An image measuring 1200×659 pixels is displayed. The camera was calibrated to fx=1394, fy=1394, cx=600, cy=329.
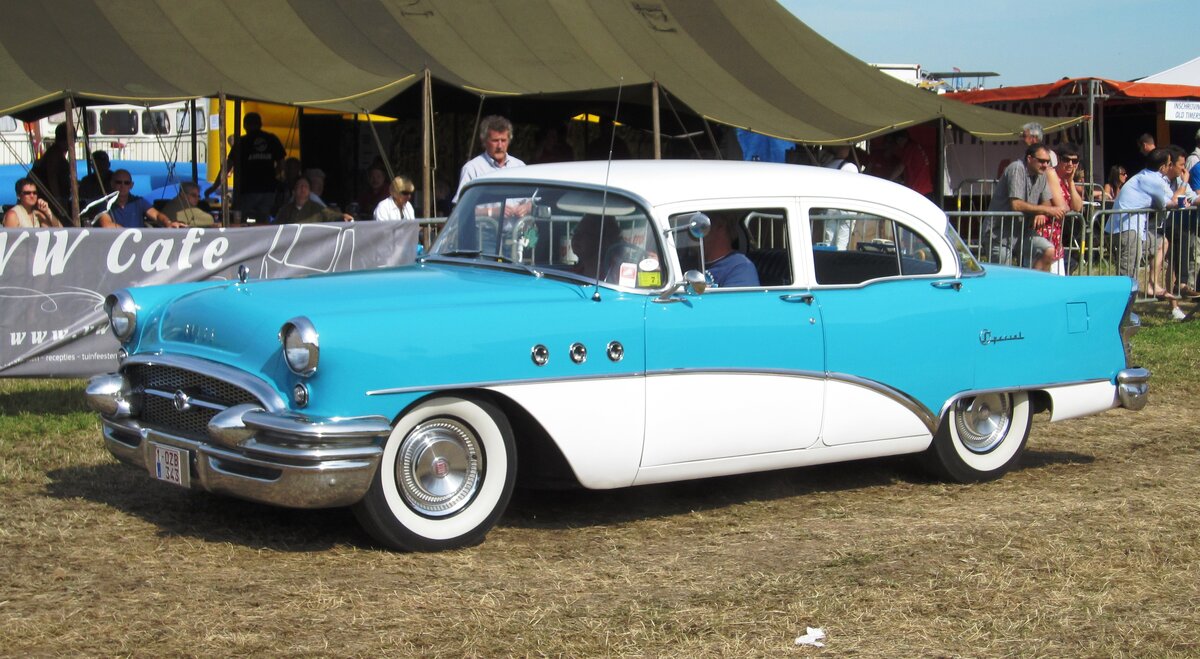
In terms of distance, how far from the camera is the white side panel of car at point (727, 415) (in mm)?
5855

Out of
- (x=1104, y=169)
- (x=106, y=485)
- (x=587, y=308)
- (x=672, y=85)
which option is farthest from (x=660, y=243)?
(x=1104, y=169)

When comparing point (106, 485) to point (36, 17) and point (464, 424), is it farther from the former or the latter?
point (36, 17)

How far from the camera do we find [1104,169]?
22859 millimetres

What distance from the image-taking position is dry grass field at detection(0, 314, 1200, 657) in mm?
4512

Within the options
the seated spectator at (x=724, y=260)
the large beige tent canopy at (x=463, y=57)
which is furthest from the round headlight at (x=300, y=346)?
the large beige tent canopy at (x=463, y=57)

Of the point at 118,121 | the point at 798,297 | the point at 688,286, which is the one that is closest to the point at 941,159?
the point at 798,297

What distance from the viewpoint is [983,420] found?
720 cm

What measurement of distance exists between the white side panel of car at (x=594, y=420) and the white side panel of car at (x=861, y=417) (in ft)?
3.39

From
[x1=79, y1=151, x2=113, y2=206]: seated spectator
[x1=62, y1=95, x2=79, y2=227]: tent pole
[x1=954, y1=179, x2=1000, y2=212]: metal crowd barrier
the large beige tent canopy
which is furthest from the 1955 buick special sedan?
[x1=954, y1=179, x2=1000, y2=212]: metal crowd barrier

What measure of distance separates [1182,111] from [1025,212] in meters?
8.21

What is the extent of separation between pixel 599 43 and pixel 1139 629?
34.4ft

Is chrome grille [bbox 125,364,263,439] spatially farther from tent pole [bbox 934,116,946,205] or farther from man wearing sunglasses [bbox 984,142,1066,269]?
tent pole [bbox 934,116,946,205]

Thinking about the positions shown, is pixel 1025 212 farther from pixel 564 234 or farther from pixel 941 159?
pixel 564 234

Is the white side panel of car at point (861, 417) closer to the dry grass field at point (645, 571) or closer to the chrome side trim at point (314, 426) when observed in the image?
the dry grass field at point (645, 571)
